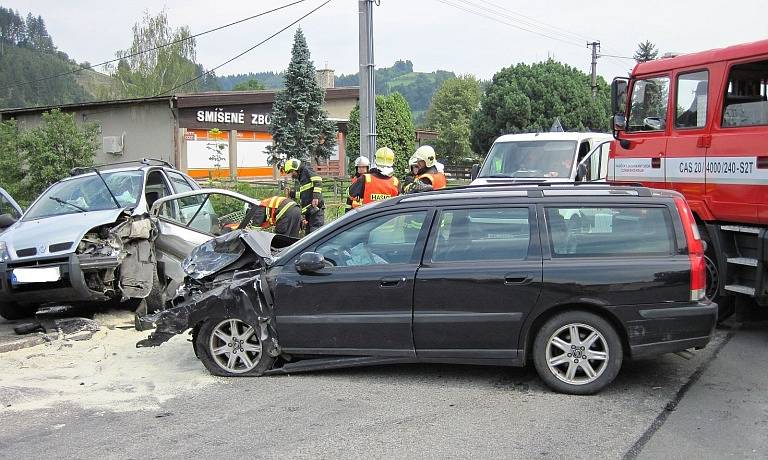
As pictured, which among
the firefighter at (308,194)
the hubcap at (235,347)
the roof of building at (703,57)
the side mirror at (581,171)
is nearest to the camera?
Answer: the hubcap at (235,347)

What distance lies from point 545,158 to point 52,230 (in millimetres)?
7596

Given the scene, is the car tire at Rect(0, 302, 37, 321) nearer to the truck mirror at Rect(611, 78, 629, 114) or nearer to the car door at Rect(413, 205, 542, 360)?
the car door at Rect(413, 205, 542, 360)

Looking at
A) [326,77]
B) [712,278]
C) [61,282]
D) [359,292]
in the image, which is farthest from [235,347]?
[326,77]

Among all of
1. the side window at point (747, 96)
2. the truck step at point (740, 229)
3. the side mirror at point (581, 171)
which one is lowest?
the truck step at point (740, 229)

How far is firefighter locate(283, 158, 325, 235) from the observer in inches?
378

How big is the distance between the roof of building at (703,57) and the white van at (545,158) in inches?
136

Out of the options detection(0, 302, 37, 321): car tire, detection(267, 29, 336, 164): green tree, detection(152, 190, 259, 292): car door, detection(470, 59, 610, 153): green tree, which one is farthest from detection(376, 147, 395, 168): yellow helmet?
detection(470, 59, 610, 153): green tree

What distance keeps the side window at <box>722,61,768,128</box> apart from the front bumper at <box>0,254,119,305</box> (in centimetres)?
648

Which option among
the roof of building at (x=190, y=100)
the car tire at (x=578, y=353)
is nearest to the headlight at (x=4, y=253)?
the car tire at (x=578, y=353)

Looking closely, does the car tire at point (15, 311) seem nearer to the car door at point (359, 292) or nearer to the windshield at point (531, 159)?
the car door at point (359, 292)

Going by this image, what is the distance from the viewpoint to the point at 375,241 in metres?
5.57

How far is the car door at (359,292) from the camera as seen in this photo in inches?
212

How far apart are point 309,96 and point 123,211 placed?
20.2 meters

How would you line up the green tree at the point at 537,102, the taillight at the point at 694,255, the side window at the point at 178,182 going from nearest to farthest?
the taillight at the point at 694,255 → the side window at the point at 178,182 → the green tree at the point at 537,102
